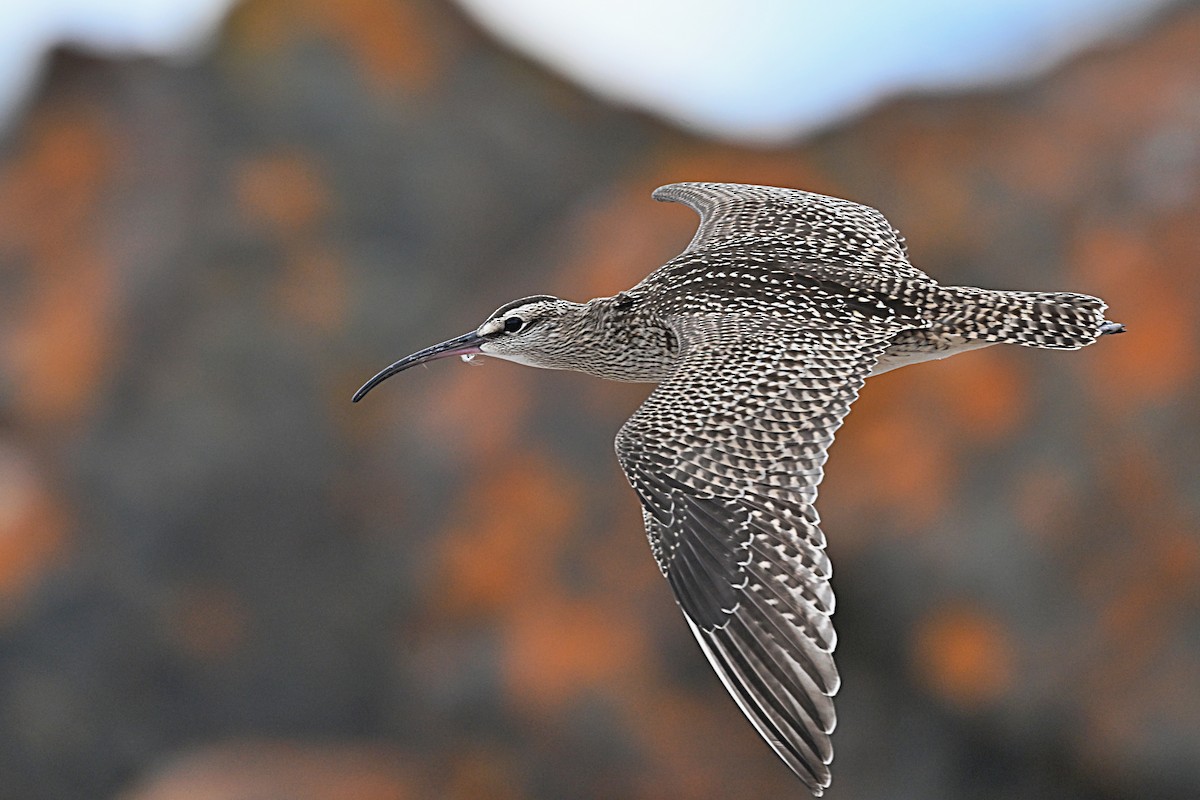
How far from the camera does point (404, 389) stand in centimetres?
1617

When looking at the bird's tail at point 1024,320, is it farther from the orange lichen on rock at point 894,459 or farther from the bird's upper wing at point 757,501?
the orange lichen on rock at point 894,459

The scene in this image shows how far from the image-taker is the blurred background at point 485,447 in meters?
11.3

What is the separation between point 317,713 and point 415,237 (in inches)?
216

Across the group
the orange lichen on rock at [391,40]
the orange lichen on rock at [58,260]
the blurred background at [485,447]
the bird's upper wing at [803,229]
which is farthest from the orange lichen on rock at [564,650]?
the bird's upper wing at [803,229]

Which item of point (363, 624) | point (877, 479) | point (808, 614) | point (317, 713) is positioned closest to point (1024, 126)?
point (877, 479)

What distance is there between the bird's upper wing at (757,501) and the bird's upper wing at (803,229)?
675mm

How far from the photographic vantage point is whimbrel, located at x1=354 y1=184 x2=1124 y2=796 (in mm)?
3758

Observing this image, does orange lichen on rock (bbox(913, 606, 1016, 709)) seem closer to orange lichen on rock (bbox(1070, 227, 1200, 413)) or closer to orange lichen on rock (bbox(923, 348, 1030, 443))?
orange lichen on rock (bbox(923, 348, 1030, 443))

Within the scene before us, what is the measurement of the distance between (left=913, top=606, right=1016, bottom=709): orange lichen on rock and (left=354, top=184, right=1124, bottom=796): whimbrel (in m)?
6.72

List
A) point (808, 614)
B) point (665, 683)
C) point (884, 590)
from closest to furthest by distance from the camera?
point (808, 614) < point (884, 590) < point (665, 683)

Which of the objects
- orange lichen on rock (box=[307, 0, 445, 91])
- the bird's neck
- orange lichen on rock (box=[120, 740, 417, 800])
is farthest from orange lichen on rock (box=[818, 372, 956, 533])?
orange lichen on rock (box=[307, 0, 445, 91])

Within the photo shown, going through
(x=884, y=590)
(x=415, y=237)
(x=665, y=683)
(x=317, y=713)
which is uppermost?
(x=415, y=237)

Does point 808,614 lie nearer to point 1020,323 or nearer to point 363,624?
point 1020,323

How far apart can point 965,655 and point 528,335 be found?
293 inches
